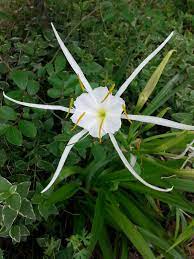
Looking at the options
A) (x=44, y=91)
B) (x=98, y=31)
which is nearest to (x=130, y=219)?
(x=44, y=91)

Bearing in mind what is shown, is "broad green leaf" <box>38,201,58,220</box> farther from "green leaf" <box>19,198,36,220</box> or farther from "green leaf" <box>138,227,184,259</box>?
"green leaf" <box>138,227,184,259</box>

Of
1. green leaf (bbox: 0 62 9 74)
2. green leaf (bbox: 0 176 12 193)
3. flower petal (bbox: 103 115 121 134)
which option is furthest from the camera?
green leaf (bbox: 0 62 9 74)

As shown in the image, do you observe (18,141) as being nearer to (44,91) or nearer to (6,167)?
(6,167)

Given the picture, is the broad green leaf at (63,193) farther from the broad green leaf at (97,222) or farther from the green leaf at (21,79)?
the green leaf at (21,79)

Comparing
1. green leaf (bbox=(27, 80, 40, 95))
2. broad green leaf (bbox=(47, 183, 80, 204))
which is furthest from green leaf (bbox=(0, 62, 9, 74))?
broad green leaf (bbox=(47, 183, 80, 204))

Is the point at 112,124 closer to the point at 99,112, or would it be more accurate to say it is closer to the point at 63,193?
the point at 99,112

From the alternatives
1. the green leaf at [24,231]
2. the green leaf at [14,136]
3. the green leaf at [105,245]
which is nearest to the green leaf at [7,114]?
the green leaf at [14,136]

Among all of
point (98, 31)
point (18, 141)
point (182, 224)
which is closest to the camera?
point (18, 141)
